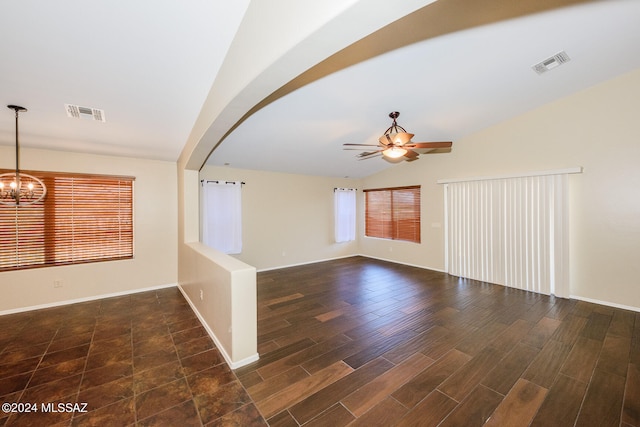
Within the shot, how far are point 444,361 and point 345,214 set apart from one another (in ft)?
16.7

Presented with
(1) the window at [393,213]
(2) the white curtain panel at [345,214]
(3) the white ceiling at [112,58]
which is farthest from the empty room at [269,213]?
(2) the white curtain panel at [345,214]

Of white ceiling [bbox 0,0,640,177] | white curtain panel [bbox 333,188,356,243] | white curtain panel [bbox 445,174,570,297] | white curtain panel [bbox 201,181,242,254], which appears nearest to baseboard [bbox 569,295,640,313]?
white curtain panel [bbox 445,174,570,297]

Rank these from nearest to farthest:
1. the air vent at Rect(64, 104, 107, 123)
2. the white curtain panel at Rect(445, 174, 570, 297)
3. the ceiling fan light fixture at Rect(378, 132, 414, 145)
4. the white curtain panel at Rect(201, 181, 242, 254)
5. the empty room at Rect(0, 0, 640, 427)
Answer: the empty room at Rect(0, 0, 640, 427)
the air vent at Rect(64, 104, 107, 123)
the ceiling fan light fixture at Rect(378, 132, 414, 145)
the white curtain panel at Rect(445, 174, 570, 297)
the white curtain panel at Rect(201, 181, 242, 254)

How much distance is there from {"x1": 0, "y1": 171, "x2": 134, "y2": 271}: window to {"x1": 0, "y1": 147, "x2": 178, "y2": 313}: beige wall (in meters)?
0.12

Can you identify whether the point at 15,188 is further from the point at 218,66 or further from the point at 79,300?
the point at 218,66

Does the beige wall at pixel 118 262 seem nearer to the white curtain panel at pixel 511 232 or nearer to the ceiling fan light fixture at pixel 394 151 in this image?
the ceiling fan light fixture at pixel 394 151

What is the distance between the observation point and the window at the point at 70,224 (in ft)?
11.8

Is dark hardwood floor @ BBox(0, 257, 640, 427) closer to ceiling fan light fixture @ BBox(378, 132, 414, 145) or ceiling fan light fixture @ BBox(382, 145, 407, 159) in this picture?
ceiling fan light fixture @ BBox(382, 145, 407, 159)

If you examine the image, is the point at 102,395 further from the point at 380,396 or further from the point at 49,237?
the point at 49,237

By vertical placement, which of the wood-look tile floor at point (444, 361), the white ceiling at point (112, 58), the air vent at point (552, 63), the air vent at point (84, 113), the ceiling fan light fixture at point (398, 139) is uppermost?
the air vent at point (552, 63)

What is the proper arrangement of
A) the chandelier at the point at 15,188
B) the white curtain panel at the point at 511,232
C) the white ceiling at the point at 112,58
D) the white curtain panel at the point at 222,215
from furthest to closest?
the white curtain panel at the point at 222,215
the white curtain panel at the point at 511,232
the chandelier at the point at 15,188
the white ceiling at the point at 112,58

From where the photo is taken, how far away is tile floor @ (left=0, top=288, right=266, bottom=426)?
1805mm

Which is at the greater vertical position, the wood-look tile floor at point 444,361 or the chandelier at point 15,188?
the chandelier at point 15,188

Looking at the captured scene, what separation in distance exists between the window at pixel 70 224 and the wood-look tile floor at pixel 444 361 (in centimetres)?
292
